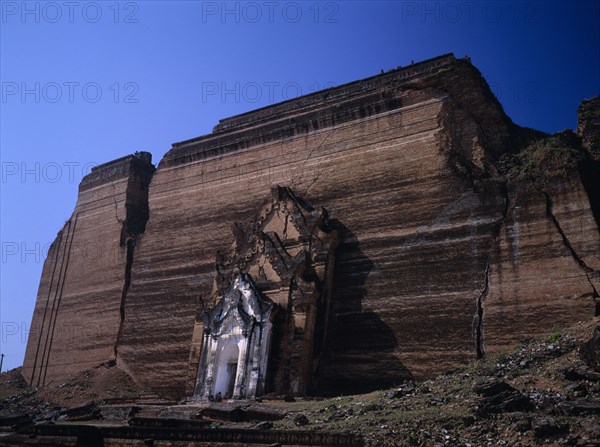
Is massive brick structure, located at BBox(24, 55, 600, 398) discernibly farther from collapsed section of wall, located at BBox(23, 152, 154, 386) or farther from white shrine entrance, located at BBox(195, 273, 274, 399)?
white shrine entrance, located at BBox(195, 273, 274, 399)

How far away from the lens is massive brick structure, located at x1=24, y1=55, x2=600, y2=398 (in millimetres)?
13719

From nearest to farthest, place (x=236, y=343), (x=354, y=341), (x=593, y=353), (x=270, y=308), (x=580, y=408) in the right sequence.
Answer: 1. (x=580, y=408)
2. (x=593, y=353)
3. (x=354, y=341)
4. (x=270, y=308)
5. (x=236, y=343)

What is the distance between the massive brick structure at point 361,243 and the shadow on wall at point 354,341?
0.13ft

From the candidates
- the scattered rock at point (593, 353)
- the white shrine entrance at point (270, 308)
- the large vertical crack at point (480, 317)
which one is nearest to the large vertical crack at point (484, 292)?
the large vertical crack at point (480, 317)

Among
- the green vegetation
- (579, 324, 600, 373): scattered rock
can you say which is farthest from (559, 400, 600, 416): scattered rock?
the green vegetation

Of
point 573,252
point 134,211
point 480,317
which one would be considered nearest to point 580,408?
point 480,317

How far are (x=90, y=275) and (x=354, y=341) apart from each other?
12979 millimetres

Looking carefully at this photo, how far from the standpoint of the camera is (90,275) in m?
23.9

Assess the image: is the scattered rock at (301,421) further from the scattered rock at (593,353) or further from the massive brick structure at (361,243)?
the massive brick structure at (361,243)

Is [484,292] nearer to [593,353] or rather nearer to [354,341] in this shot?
[354,341]

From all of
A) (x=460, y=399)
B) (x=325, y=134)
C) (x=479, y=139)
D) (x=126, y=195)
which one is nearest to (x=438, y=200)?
(x=479, y=139)

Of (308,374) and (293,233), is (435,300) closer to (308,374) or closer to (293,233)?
(308,374)

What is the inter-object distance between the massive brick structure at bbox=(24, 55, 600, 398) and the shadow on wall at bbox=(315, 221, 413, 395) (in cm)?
4

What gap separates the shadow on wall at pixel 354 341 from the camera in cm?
1465
